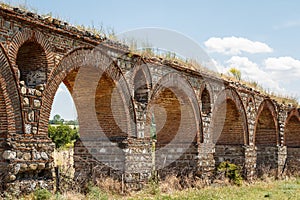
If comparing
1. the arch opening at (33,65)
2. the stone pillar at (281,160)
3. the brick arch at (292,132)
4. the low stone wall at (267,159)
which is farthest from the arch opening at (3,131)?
the brick arch at (292,132)

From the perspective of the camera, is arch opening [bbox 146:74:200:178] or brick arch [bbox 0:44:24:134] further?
arch opening [bbox 146:74:200:178]

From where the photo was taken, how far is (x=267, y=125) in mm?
17703

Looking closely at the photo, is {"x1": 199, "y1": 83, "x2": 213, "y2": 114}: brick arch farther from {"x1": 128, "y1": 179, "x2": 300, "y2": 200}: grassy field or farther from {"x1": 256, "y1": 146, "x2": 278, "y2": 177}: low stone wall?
{"x1": 256, "y1": 146, "x2": 278, "y2": 177}: low stone wall

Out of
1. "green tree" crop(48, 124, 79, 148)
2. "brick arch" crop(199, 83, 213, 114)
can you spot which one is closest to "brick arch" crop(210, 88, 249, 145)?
"brick arch" crop(199, 83, 213, 114)

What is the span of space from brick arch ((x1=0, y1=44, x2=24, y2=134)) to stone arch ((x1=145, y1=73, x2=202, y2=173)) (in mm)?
5258

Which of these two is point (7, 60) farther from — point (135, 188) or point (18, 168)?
point (135, 188)

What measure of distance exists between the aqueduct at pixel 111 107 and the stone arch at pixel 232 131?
0.04m

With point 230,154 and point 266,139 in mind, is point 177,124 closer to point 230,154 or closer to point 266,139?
point 230,154

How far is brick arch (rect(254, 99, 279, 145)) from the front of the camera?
1727cm

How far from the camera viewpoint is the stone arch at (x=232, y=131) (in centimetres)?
1470

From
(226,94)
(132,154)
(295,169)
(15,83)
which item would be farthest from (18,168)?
(295,169)

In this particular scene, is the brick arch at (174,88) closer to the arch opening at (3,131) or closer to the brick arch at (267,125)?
the arch opening at (3,131)

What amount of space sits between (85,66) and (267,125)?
11038 mm

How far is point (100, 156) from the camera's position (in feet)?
33.0
